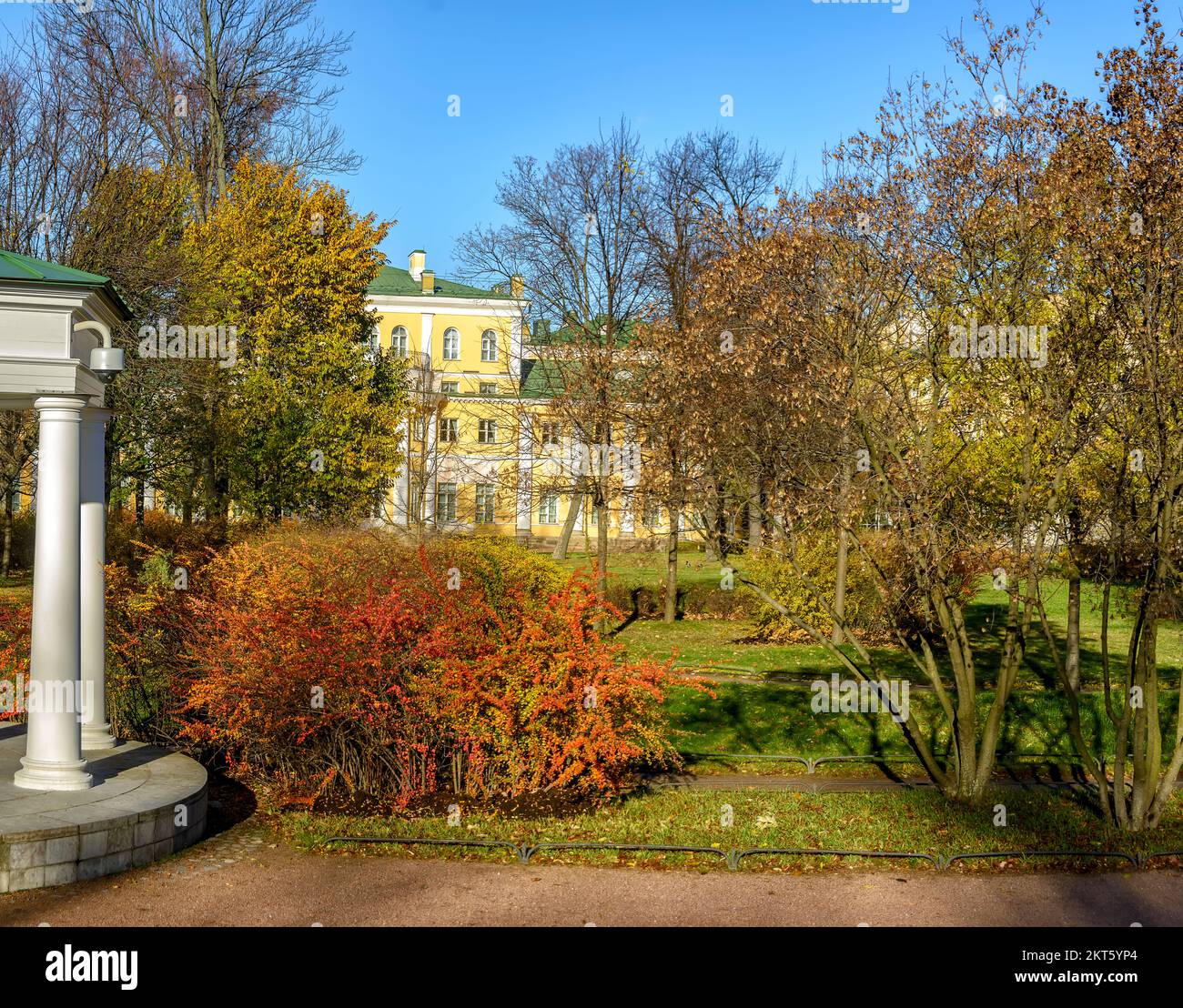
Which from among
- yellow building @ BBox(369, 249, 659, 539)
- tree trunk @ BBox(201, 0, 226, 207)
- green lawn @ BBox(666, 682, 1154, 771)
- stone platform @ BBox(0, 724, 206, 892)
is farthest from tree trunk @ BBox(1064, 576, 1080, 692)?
yellow building @ BBox(369, 249, 659, 539)

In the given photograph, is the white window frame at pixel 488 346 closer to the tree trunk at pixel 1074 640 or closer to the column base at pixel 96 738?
the tree trunk at pixel 1074 640

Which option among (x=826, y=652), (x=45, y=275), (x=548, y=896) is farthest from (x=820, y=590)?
(x=45, y=275)

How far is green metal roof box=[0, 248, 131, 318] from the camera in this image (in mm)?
8703

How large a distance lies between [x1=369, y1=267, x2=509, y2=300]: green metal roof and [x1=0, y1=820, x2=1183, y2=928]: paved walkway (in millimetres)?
42966

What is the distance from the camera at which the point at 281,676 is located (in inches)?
397

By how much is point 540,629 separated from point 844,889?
3290 millimetres

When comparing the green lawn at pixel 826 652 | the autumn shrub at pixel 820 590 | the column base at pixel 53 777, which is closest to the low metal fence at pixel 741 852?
the column base at pixel 53 777

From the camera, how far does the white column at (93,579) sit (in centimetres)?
1012

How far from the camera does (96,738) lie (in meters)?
10.4

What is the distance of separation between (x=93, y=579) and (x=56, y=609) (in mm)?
1209

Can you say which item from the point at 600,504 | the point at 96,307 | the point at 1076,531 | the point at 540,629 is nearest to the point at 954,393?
the point at 1076,531

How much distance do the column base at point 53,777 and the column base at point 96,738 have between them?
1295 millimetres

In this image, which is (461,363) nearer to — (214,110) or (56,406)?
(214,110)
